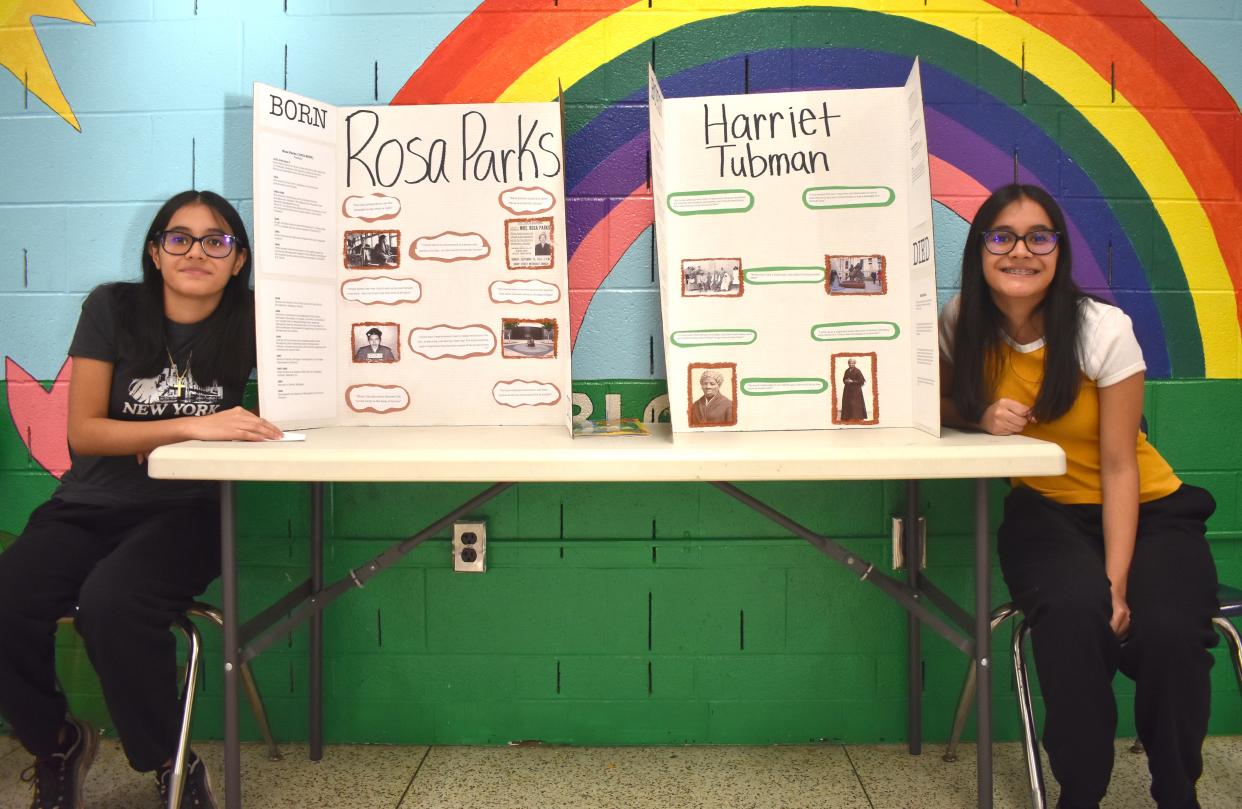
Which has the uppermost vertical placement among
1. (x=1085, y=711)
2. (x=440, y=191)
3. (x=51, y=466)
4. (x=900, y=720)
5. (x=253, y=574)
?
(x=440, y=191)

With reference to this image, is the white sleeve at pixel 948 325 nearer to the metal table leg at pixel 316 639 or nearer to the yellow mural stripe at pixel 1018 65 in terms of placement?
the yellow mural stripe at pixel 1018 65

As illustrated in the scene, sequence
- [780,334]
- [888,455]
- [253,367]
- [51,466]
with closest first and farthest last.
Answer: [888,455]
[780,334]
[253,367]
[51,466]

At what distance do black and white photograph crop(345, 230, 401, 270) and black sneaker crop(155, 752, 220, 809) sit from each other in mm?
973

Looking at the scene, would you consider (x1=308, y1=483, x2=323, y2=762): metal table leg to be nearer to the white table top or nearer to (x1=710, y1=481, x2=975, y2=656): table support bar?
the white table top

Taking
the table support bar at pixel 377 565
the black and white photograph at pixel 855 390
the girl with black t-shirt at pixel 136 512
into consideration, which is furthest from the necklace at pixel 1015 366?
the girl with black t-shirt at pixel 136 512

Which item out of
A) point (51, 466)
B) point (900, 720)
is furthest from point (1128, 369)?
point (51, 466)

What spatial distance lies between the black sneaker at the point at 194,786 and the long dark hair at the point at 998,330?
1.54 metres

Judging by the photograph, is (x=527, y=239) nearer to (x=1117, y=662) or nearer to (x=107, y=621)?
(x=107, y=621)

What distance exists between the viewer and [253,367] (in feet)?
5.28

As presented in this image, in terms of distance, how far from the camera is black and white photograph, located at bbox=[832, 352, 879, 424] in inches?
56.9

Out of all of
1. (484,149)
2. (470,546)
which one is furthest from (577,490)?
(484,149)

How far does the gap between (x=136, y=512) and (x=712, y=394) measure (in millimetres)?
1141

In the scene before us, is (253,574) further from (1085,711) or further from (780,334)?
(1085,711)

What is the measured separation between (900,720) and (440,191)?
1.54 meters
